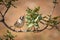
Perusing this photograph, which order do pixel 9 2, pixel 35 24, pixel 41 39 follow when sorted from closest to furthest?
pixel 35 24 < pixel 9 2 < pixel 41 39

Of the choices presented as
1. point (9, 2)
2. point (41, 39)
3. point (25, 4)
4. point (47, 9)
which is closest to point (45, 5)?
point (47, 9)

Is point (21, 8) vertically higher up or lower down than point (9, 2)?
lower down

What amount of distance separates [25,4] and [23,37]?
291mm

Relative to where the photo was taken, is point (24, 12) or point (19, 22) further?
point (24, 12)

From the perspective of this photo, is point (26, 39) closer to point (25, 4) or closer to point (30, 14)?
point (25, 4)

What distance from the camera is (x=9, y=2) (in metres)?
1.25

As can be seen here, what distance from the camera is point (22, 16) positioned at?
5.41 ft

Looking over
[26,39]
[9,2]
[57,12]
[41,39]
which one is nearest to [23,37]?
[26,39]

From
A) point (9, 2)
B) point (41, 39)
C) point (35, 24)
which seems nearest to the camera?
point (35, 24)

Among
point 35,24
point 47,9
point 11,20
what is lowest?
point 11,20

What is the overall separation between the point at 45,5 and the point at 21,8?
0.21 meters

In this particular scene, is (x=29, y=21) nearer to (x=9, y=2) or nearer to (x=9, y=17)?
(x=9, y=2)

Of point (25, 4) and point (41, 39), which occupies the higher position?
point (25, 4)

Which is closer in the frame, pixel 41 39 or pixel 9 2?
pixel 9 2
